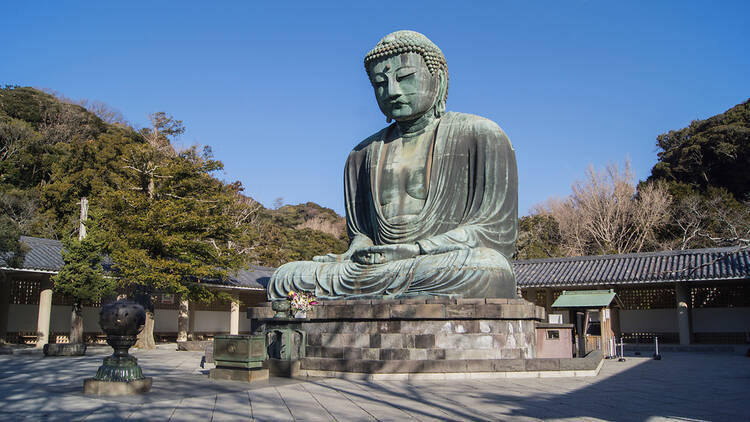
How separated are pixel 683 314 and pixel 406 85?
13843 millimetres

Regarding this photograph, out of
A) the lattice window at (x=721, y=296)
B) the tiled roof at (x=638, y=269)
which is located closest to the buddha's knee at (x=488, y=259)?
the tiled roof at (x=638, y=269)

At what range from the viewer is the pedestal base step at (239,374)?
7363 mm

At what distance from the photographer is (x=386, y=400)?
20.0ft

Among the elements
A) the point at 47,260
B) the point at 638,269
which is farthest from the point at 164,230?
the point at 638,269

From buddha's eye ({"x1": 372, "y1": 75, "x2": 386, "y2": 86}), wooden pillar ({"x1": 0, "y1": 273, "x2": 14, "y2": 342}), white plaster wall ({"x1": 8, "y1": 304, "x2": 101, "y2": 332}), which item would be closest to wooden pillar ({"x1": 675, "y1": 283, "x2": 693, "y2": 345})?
buddha's eye ({"x1": 372, "y1": 75, "x2": 386, "y2": 86})

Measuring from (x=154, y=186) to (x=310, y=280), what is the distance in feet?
34.7

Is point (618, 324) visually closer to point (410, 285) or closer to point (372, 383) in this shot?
point (410, 285)

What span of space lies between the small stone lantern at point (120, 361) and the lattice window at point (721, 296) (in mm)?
19286

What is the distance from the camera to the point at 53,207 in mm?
26844

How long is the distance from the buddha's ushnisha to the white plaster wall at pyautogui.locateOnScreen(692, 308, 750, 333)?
1323 centimetres

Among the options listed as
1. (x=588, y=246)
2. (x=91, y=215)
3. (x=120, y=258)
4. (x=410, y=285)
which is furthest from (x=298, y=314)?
(x=588, y=246)

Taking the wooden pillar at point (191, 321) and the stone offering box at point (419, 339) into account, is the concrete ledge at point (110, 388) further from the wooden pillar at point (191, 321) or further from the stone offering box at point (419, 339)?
the wooden pillar at point (191, 321)

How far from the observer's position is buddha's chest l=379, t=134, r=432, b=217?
10578 millimetres

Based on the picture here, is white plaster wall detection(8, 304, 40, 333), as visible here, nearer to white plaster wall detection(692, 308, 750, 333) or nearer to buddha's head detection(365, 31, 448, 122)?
buddha's head detection(365, 31, 448, 122)
